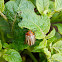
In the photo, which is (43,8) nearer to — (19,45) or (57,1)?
(57,1)

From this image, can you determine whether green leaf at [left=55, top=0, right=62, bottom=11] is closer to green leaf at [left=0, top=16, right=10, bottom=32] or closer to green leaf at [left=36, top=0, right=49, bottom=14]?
green leaf at [left=36, top=0, right=49, bottom=14]

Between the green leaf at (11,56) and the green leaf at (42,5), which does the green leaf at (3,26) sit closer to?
the green leaf at (11,56)

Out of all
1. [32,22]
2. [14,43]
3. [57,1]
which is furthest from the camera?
[14,43]

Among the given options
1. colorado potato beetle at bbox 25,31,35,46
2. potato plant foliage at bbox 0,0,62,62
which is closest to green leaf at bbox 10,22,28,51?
potato plant foliage at bbox 0,0,62,62

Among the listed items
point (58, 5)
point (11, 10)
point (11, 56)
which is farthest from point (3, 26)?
point (58, 5)

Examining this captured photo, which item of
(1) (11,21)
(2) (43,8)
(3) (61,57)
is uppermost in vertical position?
(2) (43,8)

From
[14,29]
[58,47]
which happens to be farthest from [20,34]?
[58,47]
